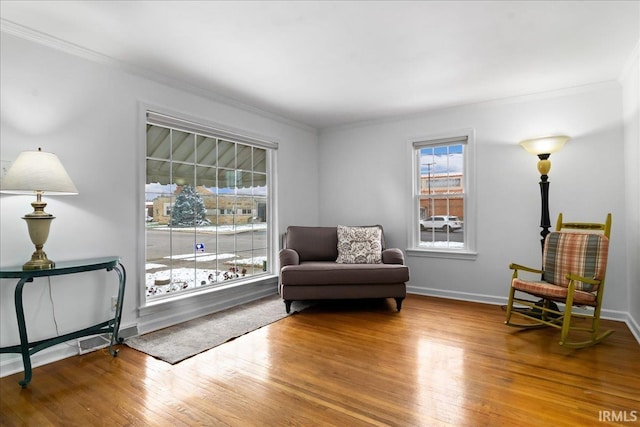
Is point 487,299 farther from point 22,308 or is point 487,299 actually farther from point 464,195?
point 22,308

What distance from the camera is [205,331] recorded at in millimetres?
2984

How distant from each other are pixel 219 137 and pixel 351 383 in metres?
2.89

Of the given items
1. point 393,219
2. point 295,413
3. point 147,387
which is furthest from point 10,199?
point 393,219

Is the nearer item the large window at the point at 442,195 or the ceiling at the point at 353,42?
the ceiling at the point at 353,42

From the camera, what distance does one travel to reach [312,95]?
3697 millimetres

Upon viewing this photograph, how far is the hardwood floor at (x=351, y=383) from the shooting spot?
175cm

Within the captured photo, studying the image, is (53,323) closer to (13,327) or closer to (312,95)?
(13,327)

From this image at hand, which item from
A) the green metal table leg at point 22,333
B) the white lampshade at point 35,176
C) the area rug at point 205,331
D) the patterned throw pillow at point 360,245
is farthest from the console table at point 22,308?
the patterned throw pillow at point 360,245

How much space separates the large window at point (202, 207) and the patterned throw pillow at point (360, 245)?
3.43 ft

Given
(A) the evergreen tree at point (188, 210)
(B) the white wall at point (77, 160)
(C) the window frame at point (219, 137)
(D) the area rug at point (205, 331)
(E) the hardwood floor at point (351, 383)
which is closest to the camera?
(E) the hardwood floor at point (351, 383)

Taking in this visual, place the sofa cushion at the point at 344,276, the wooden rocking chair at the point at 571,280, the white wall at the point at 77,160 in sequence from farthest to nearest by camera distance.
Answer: the sofa cushion at the point at 344,276
the wooden rocking chair at the point at 571,280
the white wall at the point at 77,160

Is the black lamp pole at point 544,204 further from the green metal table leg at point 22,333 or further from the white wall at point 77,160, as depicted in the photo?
the green metal table leg at point 22,333

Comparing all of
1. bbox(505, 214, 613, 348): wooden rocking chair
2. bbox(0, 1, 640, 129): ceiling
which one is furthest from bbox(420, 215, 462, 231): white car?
bbox(0, 1, 640, 129): ceiling

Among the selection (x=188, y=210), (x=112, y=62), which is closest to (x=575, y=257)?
(x=188, y=210)
